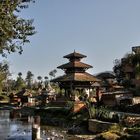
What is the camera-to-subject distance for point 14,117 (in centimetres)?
6322

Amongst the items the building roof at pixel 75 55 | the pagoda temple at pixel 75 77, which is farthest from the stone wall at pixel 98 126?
the building roof at pixel 75 55

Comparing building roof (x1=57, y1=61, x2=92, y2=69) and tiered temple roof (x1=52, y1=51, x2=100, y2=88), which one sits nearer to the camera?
tiered temple roof (x1=52, y1=51, x2=100, y2=88)

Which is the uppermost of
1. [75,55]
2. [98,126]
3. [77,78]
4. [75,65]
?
[75,55]

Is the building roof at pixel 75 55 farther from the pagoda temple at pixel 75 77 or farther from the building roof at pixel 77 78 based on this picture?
the building roof at pixel 77 78

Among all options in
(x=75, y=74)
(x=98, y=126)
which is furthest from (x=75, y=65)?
(x=98, y=126)

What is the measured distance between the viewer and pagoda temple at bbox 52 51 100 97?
7194 cm

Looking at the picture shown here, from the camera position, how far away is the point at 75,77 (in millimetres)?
72125

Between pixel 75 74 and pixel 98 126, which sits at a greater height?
pixel 75 74

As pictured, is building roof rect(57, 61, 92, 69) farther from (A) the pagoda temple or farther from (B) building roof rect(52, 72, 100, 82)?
(B) building roof rect(52, 72, 100, 82)

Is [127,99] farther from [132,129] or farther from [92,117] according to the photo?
[132,129]

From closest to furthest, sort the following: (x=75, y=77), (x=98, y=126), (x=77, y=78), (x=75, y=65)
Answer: (x=98, y=126) < (x=77, y=78) < (x=75, y=77) < (x=75, y=65)

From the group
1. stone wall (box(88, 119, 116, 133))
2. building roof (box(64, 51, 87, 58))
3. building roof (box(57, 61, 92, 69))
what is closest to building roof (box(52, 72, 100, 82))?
building roof (box(57, 61, 92, 69))

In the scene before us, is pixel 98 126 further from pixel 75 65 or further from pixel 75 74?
pixel 75 65

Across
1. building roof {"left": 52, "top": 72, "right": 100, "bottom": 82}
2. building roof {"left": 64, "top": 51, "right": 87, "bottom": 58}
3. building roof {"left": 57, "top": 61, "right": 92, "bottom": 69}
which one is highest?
building roof {"left": 64, "top": 51, "right": 87, "bottom": 58}
